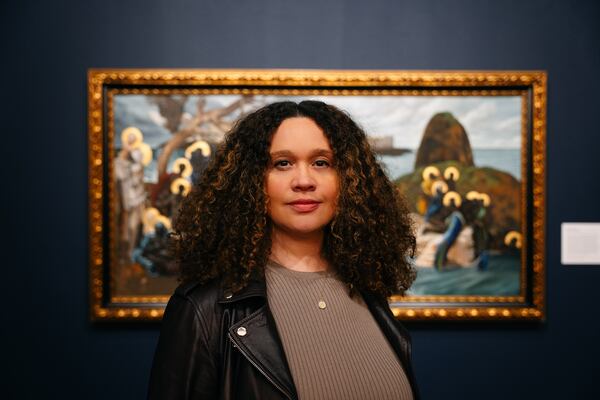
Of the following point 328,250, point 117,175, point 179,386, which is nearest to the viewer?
point 179,386

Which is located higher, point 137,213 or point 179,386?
point 137,213

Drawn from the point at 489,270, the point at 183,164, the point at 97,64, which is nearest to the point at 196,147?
the point at 183,164

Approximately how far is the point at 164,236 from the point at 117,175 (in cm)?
36

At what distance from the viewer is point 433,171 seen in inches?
92.4

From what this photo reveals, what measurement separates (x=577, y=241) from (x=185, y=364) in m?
2.04

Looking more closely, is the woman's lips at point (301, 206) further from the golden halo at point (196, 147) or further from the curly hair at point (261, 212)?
the golden halo at point (196, 147)

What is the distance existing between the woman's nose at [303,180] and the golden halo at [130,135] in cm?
125

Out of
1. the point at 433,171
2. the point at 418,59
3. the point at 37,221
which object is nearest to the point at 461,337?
the point at 433,171

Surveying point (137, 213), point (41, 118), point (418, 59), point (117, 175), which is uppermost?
point (418, 59)

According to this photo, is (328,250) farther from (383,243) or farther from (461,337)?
(461,337)

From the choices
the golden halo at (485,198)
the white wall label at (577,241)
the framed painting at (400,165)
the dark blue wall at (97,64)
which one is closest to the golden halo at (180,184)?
the framed painting at (400,165)

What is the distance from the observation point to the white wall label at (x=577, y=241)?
238 centimetres

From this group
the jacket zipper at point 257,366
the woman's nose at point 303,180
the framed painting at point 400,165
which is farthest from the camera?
the framed painting at point 400,165

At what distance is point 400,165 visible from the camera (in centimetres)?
235
